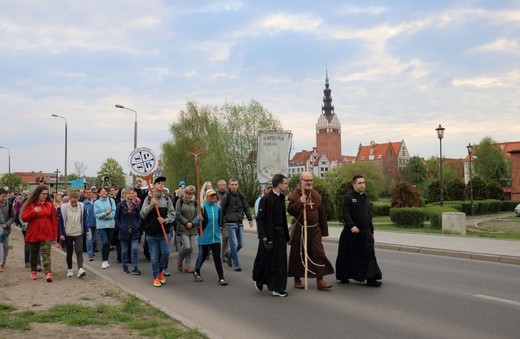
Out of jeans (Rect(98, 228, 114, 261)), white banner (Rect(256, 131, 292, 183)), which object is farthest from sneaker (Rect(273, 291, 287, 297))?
white banner (Rect(256, 131, 292, 183))

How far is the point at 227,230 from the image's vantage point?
487 inches

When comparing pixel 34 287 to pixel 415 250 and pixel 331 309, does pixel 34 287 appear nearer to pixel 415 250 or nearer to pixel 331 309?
pixel 331 309

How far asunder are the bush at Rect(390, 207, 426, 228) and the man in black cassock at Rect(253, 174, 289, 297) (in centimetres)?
1722

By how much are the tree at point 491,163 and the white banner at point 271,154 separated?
8346cm

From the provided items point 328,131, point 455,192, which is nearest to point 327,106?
point 328,131

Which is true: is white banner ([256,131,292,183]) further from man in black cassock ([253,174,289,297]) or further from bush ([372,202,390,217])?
bush ([372,202,390,217])

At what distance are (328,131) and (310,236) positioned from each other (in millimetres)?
169213

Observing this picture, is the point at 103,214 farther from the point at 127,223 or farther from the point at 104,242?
the point at 127,223

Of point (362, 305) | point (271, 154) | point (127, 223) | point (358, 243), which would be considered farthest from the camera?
point (271, 154)

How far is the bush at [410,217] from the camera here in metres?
24.8

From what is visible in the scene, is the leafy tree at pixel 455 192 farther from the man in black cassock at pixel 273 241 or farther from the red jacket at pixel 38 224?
the red jacket at pixel 38 224

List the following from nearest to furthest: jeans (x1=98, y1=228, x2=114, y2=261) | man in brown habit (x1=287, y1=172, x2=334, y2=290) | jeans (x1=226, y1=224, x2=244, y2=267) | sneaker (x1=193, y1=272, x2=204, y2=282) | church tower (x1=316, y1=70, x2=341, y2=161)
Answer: man in brown habit (x1=287, y1=172, x2=334, y2=290) → sneaker (x1=193, y1=272, x2=204, y2=282) → jeans (x1=226, y1=224, x2=244, y2=267) → jeans (x1=98, y1=228, x2=114, y2=261) → church tower (x1=316, y1=70, x2=341, y2=161)

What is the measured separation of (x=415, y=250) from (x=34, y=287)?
969 centimetres

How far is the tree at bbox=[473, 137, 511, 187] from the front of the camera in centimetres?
9406
